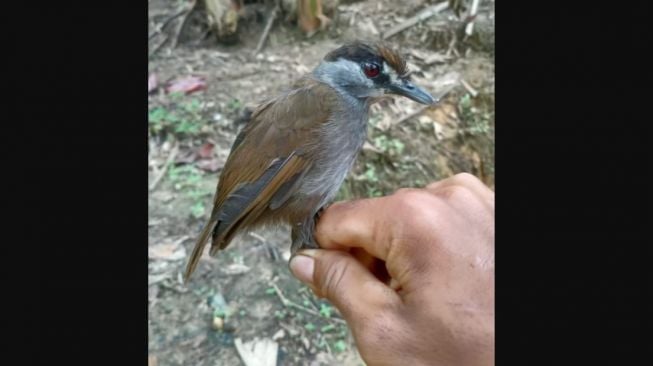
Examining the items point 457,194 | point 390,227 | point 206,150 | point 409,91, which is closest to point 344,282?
point 390,227

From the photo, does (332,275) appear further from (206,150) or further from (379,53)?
(206,150)

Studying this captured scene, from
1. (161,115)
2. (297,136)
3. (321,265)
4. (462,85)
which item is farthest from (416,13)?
(321,265)

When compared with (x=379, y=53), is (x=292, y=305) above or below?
below

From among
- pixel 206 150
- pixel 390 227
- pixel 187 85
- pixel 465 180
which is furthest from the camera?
pixel 187 85

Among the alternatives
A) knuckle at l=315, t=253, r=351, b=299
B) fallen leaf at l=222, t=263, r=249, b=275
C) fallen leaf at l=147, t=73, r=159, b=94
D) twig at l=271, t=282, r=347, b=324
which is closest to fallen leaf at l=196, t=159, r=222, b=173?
fallen leaf at l=222, t=263, r=249, b=275

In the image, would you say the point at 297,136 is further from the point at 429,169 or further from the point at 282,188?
the point at 429,169

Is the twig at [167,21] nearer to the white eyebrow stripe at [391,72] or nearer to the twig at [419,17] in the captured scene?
the twig at [419,17]

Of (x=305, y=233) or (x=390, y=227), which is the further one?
(x=305, y=233)
